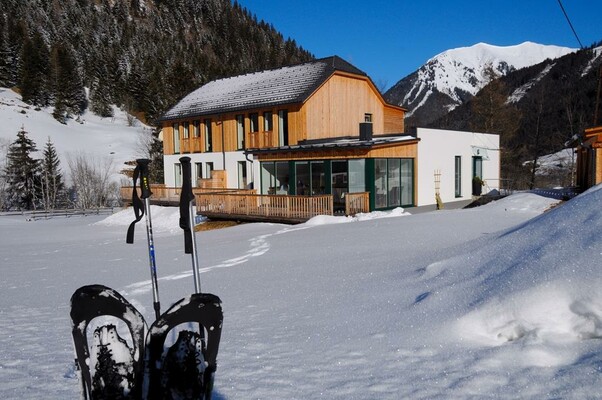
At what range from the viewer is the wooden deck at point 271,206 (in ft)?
58.0

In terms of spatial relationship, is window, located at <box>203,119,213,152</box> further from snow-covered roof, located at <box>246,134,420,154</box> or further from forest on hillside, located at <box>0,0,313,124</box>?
forest on hillside, located at <box>0,0,313,124</box>

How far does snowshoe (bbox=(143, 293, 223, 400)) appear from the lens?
305 centimetres

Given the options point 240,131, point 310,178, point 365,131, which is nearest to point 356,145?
point 365,131

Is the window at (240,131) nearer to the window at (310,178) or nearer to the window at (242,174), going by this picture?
the window at (242,174)

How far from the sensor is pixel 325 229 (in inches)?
571

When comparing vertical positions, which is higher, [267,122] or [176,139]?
[267,122]

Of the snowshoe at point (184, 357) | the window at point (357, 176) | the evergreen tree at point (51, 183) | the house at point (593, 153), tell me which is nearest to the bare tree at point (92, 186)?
the evergreen tree at point (51, 183)

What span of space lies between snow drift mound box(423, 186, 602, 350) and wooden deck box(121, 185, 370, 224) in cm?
1193

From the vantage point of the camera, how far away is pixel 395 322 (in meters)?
4.91

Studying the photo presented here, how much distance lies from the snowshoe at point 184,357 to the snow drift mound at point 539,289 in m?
2.31

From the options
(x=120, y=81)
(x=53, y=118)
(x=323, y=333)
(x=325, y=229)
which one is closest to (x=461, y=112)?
(x=120, y=81)

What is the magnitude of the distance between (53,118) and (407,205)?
63512mm

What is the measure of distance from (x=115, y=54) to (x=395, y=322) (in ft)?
317

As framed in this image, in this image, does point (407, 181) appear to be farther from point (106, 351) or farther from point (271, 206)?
point (106, 351)
